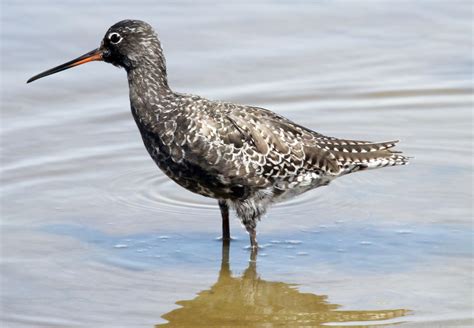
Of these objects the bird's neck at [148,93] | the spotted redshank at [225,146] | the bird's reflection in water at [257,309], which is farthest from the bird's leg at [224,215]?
the bird's neck at [148,93]

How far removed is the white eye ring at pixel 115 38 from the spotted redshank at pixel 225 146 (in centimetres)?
1

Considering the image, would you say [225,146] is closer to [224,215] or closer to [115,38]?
[224,215]

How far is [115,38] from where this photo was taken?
37.7 feet

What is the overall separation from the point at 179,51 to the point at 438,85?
366 centimetres

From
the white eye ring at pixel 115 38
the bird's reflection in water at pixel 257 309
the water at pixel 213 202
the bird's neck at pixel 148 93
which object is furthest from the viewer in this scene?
the white eye ring at pixel 115 38

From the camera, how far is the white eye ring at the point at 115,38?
11469 millimetres

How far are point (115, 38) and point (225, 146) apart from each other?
1.64m

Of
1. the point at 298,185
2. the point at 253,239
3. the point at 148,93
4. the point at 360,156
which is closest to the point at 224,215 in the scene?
the point at 253,239

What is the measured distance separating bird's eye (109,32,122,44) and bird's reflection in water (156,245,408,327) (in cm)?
266

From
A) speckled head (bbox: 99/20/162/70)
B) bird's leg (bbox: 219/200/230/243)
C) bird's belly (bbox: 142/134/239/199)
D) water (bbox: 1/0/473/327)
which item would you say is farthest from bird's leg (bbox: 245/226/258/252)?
speckled head (bbox: 99/20/162/70)

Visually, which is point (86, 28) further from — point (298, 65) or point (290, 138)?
point (290, 138)

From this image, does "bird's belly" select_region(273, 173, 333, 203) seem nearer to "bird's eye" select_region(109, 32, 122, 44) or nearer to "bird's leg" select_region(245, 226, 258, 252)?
"bird's leg" select_region(245, 226, 258, 252)

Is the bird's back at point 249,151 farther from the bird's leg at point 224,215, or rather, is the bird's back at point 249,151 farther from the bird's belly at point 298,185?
the bird's leg at point 224,215

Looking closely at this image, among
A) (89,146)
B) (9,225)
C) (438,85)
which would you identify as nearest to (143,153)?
(89,146)
